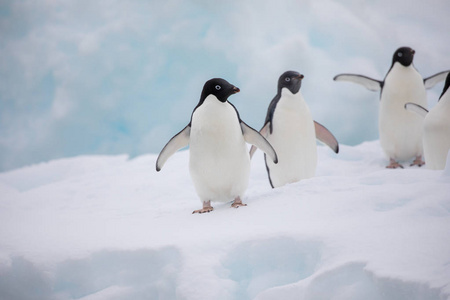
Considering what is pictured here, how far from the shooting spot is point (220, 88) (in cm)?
312

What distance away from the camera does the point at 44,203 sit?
5.14 metres

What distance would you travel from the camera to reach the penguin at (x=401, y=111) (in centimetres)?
520

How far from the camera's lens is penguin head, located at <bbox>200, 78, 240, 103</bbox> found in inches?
122

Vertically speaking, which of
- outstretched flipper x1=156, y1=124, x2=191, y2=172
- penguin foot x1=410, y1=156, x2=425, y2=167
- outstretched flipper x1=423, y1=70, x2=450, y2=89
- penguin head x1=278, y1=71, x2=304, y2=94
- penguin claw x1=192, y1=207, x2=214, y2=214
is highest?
outstretched flipper x1=423, y1=70, x2=450, y2=89

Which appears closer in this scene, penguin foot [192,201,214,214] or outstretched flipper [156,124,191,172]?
penguin foot [192,201,214,214]

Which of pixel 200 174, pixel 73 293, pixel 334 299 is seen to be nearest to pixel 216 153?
pixel 200 174

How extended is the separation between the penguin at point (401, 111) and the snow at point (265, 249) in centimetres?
237

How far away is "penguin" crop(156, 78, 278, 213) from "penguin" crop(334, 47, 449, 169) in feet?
8.97

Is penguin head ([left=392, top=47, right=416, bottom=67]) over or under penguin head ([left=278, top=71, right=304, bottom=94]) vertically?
over

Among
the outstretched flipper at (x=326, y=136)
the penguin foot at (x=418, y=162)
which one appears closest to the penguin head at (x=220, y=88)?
the outstretched flipper at (x=326, y=136)

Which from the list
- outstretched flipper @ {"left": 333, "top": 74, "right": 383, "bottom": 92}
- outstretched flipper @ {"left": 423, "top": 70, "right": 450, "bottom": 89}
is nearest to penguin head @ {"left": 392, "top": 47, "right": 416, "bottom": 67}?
outstretched flipper @ {"left": 333, "top": 74, "right": 383, "bottom": 92}

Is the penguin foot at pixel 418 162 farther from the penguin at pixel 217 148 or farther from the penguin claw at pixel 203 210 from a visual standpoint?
the penguin claw at pixel 203 210

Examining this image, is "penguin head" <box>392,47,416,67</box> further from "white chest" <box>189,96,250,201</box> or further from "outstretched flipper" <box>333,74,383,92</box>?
"white chest" <box>189,96,250,201</box>

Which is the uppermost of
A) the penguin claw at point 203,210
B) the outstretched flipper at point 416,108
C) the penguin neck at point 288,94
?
the penguin neck at point 288,94
